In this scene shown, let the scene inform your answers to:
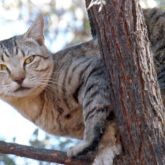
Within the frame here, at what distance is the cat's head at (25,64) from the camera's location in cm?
407

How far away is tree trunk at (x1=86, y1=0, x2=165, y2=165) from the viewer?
3172 millimetres

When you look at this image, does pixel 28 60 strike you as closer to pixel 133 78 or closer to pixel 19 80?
pixel 19 80

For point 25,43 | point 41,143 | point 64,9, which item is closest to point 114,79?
point 25,43

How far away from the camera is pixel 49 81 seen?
164 inches

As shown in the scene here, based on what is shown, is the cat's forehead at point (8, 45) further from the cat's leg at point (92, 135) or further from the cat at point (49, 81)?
the cat's leg at point (92, 135)

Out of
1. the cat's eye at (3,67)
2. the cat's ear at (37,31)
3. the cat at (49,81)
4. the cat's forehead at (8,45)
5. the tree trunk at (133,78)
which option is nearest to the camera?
the tree trunk at (133,78)

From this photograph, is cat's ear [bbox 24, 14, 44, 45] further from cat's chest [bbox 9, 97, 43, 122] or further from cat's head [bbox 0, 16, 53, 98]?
cat's chest [bbox 9, 97, 43, 122]

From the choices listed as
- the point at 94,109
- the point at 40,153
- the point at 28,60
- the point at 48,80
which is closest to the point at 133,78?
the point at 94,109

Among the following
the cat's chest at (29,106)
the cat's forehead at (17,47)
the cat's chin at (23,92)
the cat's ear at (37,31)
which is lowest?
the cat's chest at (29,106)

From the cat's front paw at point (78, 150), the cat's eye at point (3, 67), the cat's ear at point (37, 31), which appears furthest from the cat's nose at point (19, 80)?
the cat's front paw at point (78, 150)

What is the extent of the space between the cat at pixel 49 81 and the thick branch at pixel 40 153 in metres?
0.36

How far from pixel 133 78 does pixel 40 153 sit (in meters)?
0.61

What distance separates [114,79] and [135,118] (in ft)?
0.72

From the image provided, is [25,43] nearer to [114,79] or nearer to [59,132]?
[59,132]
